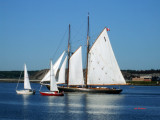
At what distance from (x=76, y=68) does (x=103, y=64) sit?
726cm

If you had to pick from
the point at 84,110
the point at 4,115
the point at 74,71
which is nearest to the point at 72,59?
the point at 74,71

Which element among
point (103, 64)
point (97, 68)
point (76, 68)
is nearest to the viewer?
point (103, 64)

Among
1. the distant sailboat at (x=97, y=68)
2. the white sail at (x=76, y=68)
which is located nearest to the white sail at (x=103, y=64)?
the distant sailboat at (x=97, y=68)

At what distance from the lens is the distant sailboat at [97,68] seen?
400ft

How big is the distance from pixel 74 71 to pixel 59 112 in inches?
1889

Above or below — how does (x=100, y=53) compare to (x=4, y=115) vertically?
above

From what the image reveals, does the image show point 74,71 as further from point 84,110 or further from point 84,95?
point 84,110

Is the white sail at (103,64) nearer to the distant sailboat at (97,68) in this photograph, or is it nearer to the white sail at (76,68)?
the distant sailboat at (97,68)

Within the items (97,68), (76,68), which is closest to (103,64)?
(97,68)

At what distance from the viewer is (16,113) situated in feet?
243

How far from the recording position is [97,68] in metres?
124

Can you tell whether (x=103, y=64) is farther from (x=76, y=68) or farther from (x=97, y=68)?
(x=76, y=68)

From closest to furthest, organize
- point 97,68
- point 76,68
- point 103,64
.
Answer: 1. point 103,64
2. point 76,68
3. point 97,68

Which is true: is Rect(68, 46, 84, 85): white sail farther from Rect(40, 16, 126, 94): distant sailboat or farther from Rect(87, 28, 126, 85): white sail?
Rect(87, 28, 126, 85): white sail
